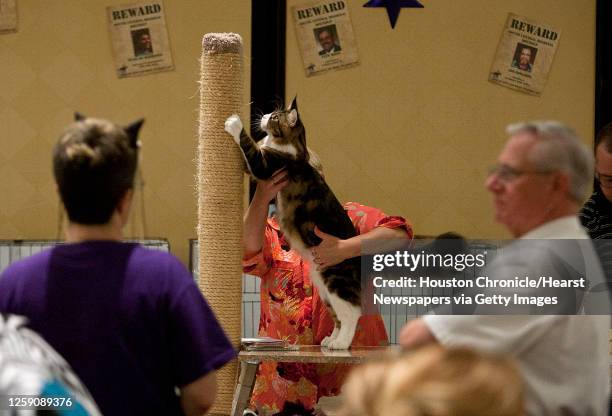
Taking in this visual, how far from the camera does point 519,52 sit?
439cm

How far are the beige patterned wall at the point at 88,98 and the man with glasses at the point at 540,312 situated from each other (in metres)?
2.98

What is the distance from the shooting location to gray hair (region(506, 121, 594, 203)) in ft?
4.66

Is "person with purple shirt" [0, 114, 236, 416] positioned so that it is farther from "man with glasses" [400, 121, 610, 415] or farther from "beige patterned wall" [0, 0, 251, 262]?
"beige patterned wall" [0, 0, 251, 262]

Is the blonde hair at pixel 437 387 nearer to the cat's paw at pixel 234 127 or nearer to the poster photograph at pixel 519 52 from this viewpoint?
the cat's paw at pixel 234 127

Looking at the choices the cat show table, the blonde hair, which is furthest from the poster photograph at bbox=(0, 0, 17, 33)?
the blonde hair

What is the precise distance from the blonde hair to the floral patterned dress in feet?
5.33

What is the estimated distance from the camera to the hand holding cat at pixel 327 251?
243 centimetres

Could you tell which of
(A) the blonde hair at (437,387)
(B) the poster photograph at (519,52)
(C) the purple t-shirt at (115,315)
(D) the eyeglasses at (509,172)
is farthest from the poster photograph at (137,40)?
(A) the blonde hair at (437,387)

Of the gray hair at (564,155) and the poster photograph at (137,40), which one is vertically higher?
the poster photograph at (137,40)

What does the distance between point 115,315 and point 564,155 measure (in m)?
0.81

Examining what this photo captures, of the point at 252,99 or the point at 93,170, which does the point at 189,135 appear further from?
the point at 93,170

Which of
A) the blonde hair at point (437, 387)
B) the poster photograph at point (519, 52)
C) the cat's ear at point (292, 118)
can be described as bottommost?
the blonde hair at point (437, 387)

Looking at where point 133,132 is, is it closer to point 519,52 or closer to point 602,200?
point 602,200

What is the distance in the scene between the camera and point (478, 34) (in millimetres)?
4383
